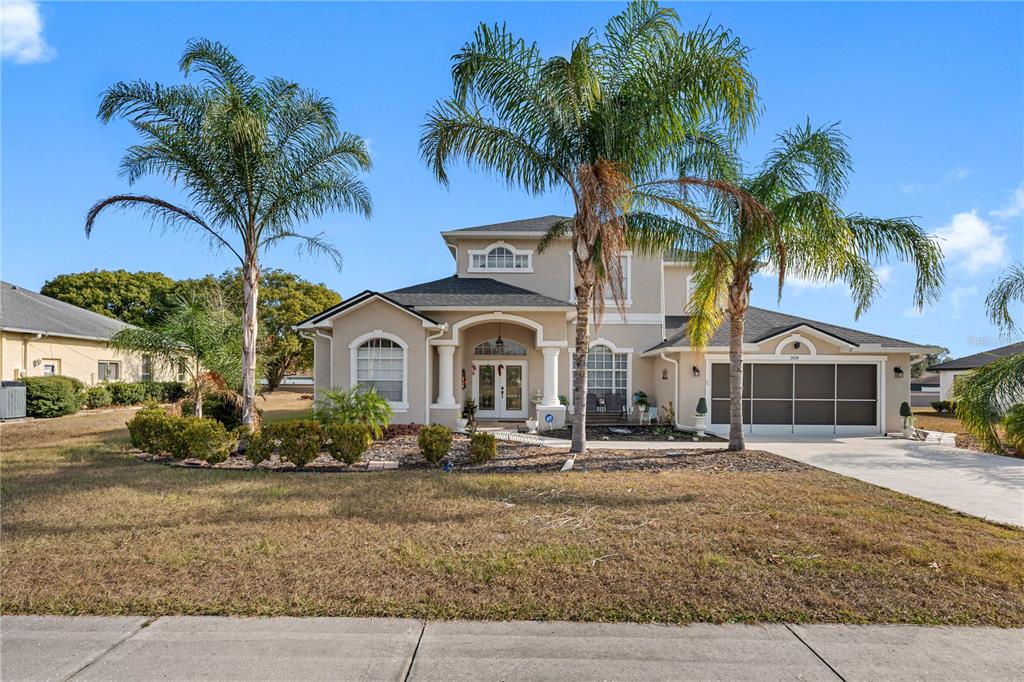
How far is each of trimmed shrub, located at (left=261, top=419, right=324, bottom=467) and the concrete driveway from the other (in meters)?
10.8

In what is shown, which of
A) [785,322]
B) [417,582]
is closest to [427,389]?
[417,582]

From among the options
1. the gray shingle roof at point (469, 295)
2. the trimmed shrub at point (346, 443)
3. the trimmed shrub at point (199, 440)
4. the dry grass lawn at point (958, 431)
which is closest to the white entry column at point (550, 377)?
the gray shingle roof at point (469, 295)

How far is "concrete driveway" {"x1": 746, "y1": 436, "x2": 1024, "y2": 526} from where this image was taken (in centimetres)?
839

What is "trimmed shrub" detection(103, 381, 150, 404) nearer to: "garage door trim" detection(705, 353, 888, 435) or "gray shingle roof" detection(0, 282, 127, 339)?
"gray shingle roof" detection(0, 282, 127, 339)

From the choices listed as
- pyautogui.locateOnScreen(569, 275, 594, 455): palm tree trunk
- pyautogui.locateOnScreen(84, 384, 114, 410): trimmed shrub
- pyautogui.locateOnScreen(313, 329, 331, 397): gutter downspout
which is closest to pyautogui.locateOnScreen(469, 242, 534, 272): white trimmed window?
pyautogui.locateOnScreen(313, 329, 331, 397): gutter downspout

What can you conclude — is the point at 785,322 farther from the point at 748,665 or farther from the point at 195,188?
the point at 195,188

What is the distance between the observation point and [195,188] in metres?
11.9

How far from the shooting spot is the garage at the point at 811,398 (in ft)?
55.2

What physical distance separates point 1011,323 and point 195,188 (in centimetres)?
1697

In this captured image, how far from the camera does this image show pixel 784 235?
39.3ft

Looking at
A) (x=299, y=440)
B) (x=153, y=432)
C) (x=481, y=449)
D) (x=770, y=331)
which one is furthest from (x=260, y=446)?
(x=770, y=331)

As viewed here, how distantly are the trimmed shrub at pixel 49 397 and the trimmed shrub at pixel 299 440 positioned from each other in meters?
16.7

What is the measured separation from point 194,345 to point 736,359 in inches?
560

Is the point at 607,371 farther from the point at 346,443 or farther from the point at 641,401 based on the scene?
the point at 346,443
